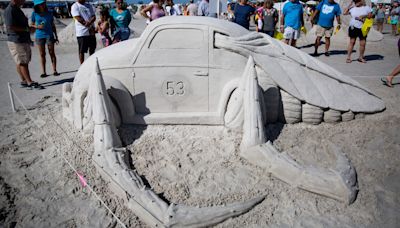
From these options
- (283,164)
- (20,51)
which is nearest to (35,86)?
(20,51)

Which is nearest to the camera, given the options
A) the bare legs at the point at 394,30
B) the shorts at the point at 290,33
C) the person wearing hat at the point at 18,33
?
the person wearing hat at the point at 18,33

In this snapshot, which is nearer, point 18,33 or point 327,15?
point 18,33

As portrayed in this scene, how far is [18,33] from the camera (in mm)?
5066

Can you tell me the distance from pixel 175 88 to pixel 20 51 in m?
3.47

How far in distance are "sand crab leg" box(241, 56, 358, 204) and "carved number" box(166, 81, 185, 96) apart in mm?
A: 747

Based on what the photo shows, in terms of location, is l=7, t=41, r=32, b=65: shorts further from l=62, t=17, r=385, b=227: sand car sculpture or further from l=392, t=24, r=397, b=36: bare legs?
l=392, t=24, r=397, b=36: bare legs

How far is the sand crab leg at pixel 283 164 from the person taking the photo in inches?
103

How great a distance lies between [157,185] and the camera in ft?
9.16

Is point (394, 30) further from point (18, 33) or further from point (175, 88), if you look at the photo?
point (18, 33)

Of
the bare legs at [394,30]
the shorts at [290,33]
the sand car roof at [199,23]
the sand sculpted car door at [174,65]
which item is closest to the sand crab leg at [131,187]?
the sand sculpted car door at [174,65]

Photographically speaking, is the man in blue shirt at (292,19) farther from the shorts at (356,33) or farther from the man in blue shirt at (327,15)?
the shorts at (356,33)

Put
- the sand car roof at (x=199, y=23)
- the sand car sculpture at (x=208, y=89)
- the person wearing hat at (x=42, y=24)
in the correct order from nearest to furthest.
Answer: the sand car sculpture at (x=208, y=89)
the sand car roof at (x=199, y=23)
the person wearing hat at (x=42, y=24)

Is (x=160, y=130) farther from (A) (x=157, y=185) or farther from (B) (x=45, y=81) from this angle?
(B) (x=45, y=81)

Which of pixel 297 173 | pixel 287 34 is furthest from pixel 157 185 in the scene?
pixel 287 34
